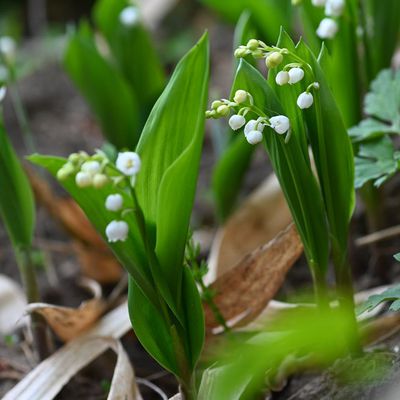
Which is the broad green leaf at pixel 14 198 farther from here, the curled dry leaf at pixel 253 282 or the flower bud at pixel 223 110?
the flower bud at pixel 223 110

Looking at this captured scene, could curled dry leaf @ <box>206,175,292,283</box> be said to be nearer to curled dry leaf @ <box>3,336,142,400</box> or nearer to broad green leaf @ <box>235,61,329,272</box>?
curled dry leaf @ <box>3,336,142,400</box>

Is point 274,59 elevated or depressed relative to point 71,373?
elevated

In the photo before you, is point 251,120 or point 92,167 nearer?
A: point 92,167

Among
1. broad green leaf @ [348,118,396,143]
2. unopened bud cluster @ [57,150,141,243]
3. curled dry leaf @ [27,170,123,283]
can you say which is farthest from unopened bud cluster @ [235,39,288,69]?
curled dry leaf @ [27,170,123,283]

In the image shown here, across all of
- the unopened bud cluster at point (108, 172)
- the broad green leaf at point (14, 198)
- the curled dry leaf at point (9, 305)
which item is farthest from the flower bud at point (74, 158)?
the curled dry leaf at point (9, 305)

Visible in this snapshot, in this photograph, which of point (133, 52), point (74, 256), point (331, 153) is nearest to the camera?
point (331, 153)

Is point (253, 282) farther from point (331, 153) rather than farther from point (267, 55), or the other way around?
point (267, 55)

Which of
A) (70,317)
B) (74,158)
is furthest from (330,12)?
(70,317)
